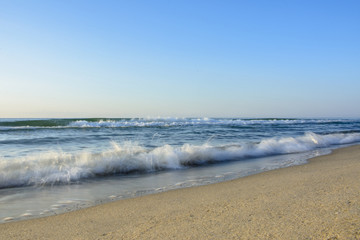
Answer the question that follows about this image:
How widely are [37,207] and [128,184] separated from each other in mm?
1644

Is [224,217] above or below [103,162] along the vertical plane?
above

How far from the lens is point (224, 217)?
2.43 metres

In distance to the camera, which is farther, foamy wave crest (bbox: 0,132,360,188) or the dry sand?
foamy wave crest (bbox: 0,132,360,188)

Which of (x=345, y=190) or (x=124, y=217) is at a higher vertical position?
(x=345, y=190)

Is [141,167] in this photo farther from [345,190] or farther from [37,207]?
[345,190]

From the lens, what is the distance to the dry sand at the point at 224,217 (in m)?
2.03

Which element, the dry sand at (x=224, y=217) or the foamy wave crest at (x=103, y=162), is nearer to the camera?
the dry sand at (x=224, y=217)

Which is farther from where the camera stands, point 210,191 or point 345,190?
point 210,191

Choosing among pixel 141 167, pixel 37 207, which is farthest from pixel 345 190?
pixel 141 167

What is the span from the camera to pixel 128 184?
4.86m

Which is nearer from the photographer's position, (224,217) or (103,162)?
(224,217)

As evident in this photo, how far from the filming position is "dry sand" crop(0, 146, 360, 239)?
203 cm

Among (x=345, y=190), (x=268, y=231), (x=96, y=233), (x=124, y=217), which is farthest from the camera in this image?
(x=345, y=190)

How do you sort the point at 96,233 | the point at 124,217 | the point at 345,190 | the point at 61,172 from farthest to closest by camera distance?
1. the point at 61,172
2. the point at 345,190
3. the point at 124,217
4. the point at 96,233
